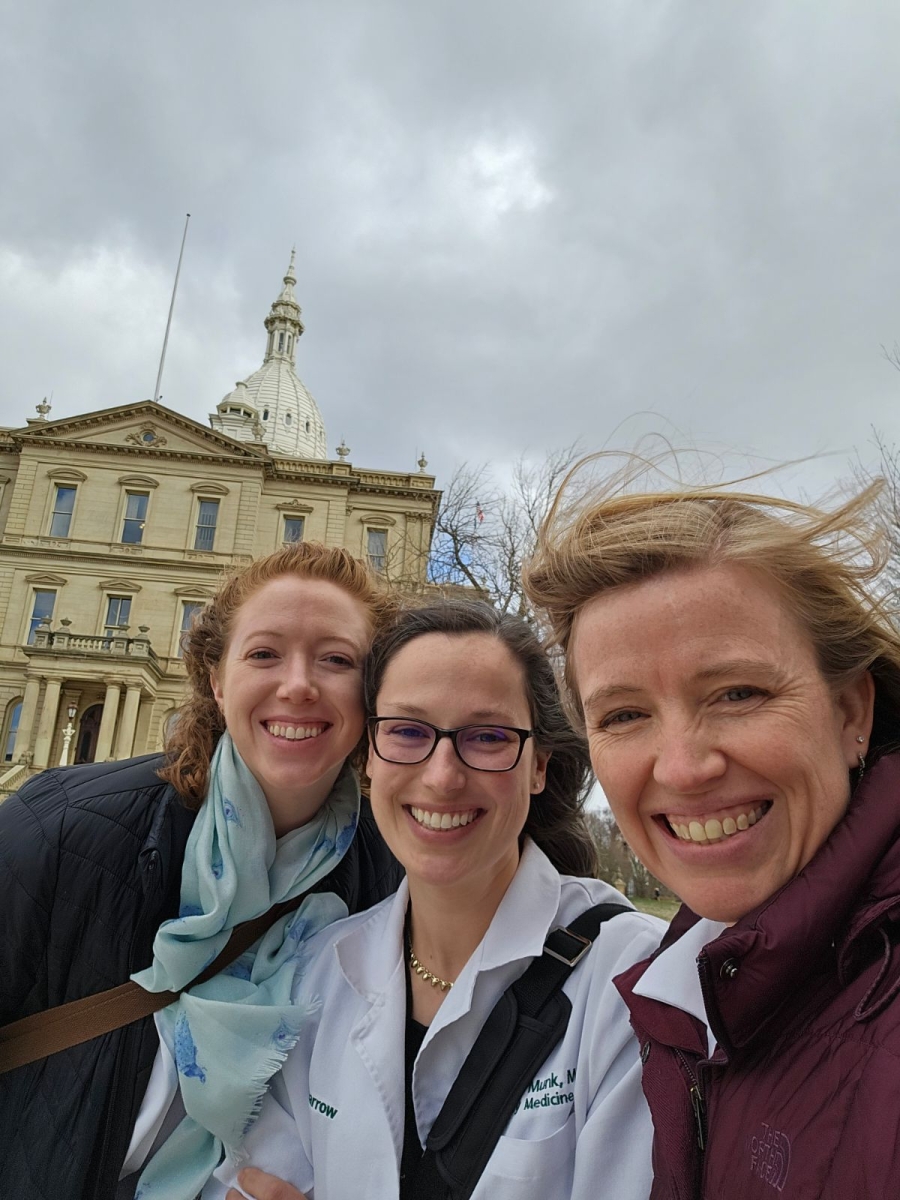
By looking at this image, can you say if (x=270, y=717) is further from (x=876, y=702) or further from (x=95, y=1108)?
(x=876, y=702)

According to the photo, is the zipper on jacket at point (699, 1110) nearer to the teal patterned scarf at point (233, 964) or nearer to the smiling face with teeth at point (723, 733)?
the smiling face with teeth at point (723, 733)

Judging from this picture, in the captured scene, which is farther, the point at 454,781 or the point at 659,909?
the point at 659,909

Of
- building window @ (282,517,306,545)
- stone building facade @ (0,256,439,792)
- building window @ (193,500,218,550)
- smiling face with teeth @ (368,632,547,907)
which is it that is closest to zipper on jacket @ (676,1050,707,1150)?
smiling face with teeth @ (368,632,547,907)

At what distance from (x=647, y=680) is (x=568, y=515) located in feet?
1.83

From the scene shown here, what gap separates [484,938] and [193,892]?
3.28ft

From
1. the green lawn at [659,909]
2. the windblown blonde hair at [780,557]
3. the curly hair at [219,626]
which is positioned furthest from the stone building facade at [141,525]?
the windblown blonde hair at [780,557]

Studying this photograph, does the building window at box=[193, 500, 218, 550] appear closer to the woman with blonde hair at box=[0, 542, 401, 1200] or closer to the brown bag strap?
the woman with blonde hair at box=[0, 542, 401, 1200]

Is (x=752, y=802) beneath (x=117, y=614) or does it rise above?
beneath

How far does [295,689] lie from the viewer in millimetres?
2602

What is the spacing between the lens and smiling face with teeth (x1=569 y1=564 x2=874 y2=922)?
140cm

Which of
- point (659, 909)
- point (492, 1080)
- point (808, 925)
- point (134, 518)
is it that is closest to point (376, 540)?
point (134, 518)

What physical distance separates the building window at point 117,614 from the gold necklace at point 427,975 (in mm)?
31373

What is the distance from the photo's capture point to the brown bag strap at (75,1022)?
2.35 m

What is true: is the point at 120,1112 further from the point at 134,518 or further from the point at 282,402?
the point at 282,402
